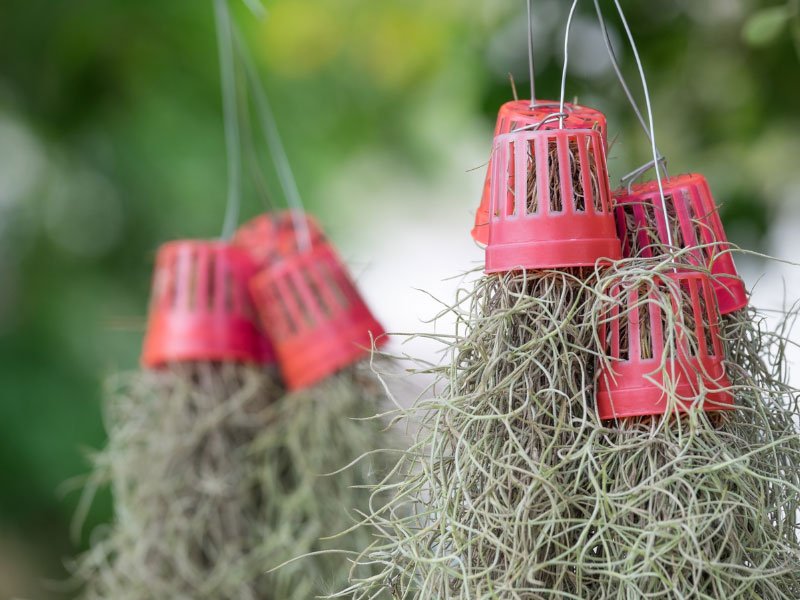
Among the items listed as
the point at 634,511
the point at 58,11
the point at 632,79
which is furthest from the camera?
the point at 58,11

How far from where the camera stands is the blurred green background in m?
1.34

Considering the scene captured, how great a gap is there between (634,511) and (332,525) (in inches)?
14.6

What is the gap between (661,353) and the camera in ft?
1.20

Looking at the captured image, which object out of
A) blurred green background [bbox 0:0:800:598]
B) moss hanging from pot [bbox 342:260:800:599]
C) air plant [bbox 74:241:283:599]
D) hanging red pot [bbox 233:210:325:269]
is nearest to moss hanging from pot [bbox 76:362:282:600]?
air plant [bbox 74:241:283:599]

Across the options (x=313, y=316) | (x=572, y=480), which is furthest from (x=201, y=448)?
(x=572, y=480)

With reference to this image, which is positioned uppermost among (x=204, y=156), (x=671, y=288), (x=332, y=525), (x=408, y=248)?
(x=204, y=156)

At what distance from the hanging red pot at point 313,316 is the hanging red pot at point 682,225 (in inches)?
12.0

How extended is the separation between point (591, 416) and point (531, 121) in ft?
0.49

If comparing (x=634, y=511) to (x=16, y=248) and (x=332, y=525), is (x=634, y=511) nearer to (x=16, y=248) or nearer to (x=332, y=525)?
(x=332, y=525)

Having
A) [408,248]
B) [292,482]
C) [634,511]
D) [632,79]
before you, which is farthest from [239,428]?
[408,248]

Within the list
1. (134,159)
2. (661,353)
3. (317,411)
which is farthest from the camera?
(134,159)

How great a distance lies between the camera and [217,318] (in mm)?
708

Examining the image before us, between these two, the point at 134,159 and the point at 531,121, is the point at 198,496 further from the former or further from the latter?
the point at 134,159

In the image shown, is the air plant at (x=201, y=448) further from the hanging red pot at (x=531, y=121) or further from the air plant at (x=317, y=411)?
the hanging red pot at (x=531, y=121)
